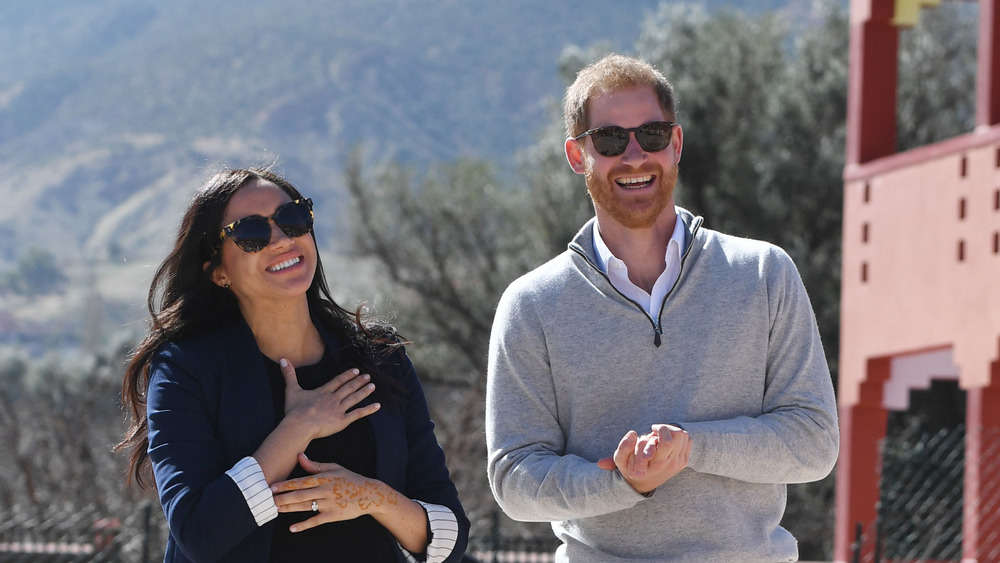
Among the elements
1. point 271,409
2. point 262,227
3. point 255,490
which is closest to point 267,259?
point 262,227

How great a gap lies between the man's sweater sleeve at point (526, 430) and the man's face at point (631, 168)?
30cm

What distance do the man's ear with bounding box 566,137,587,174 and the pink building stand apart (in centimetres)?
693

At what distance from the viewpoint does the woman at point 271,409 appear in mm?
2840

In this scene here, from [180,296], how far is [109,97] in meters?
124

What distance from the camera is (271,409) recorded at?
300 cm

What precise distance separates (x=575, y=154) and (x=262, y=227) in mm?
762

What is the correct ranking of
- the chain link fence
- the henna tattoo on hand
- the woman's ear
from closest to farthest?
the henna tattoo on hand < the woman's ear < the chain link fence

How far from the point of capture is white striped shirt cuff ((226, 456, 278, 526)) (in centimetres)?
280

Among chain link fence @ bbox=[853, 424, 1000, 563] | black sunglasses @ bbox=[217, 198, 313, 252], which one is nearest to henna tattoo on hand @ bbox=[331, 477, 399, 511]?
black sunglasses @ bbox=[217, 198, 313, 252]

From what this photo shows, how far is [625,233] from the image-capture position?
3.08 m

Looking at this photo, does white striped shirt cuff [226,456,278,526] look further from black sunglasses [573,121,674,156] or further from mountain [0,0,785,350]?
mountain [0,0,785,350]

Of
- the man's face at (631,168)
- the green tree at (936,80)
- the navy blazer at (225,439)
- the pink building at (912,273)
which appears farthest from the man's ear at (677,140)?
the green tree at (936,80)

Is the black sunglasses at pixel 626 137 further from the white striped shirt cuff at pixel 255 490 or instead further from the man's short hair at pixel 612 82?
the white striped shirt cuff at pixel 255 490

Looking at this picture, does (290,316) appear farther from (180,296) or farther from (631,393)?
(631,393)
